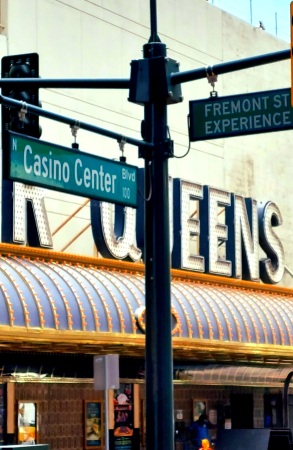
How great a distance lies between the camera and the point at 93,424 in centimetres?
2939

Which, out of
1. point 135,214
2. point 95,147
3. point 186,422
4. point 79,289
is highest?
point 95,147

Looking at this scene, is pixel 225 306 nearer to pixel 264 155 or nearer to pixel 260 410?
pixel 260 410

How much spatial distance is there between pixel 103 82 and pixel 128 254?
14.7 m

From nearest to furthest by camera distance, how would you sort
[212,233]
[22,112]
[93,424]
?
[22,112]
[93,424]
[212,233]

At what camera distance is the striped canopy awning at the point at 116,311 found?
84.5 feet

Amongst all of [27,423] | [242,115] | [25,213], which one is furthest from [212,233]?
[242,115]

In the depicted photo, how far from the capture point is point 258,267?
36.4 meters

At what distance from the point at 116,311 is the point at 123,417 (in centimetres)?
350

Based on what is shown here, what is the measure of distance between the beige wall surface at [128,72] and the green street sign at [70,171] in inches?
636

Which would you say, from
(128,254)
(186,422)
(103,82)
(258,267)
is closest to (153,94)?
(103,82)

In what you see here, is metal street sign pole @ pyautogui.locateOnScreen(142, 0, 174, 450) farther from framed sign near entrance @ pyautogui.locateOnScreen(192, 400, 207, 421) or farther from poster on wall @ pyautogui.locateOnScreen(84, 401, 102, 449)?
framed sign near entrance @ pyautogui.locateOnScreen(192, 400, 207, 421)

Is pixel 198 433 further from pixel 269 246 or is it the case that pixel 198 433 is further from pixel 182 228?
pixel 269 246

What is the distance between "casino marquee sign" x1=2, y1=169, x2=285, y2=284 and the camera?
28.3m

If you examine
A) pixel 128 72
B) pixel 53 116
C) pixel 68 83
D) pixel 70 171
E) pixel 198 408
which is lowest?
pixel 198 408
